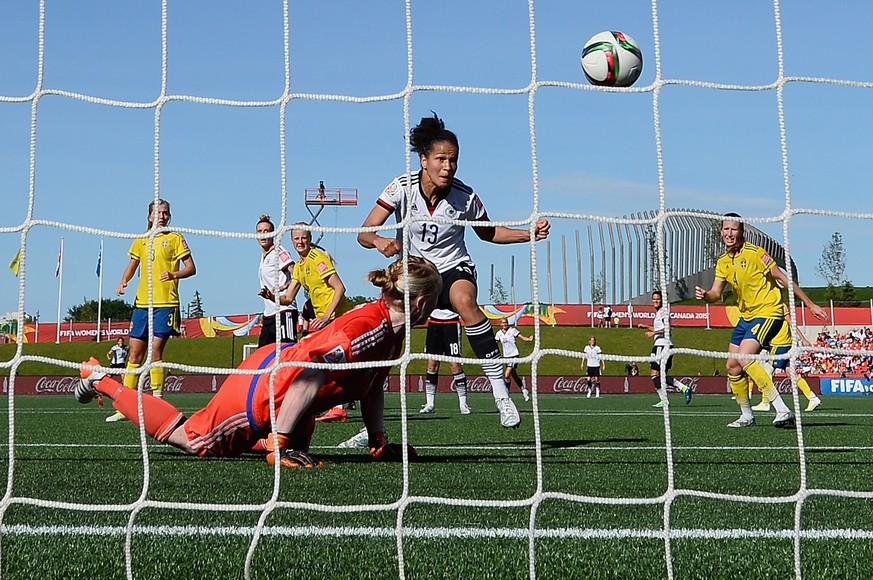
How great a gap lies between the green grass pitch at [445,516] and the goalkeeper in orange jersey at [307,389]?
0.13 meters

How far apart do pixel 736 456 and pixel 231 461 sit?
2446mm

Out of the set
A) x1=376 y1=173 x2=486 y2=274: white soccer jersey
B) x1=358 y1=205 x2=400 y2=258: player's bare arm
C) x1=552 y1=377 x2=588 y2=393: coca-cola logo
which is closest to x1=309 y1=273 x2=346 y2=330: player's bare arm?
x1=376 y1=173 x2=486 y2=274: white soccer jersey

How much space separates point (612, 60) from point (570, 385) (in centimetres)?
1961

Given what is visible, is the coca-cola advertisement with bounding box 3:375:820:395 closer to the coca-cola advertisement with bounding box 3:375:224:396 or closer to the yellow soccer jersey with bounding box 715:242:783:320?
the coca-cola advertisement with bounding box 3:375:224:396

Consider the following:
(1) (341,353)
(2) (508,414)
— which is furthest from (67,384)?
(1) (341,353)

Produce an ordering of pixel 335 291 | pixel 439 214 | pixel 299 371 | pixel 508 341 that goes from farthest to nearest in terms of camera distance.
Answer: pixel 508 341 < pixel 335 291 < pixel 439 214 < pixel 299 371

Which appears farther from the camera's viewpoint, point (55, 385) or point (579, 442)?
A: point (55, 385)

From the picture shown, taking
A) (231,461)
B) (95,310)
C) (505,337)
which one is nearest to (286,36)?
(231,461)

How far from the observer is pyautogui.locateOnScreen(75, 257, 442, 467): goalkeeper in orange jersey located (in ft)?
13.0

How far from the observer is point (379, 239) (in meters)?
5.11

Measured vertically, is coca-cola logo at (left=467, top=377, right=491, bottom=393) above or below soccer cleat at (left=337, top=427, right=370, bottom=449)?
below

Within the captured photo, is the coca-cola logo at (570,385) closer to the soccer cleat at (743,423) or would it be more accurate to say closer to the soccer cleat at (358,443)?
the soccer cleat at (743,423)

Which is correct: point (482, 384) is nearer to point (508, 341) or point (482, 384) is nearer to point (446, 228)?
point (508, 341)

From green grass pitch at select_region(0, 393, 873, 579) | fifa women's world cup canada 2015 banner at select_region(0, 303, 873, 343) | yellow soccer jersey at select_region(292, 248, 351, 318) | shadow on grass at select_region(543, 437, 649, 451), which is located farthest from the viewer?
fifa women's world cup canada 2015 banner at select_region(0, 303, 873, 343)
